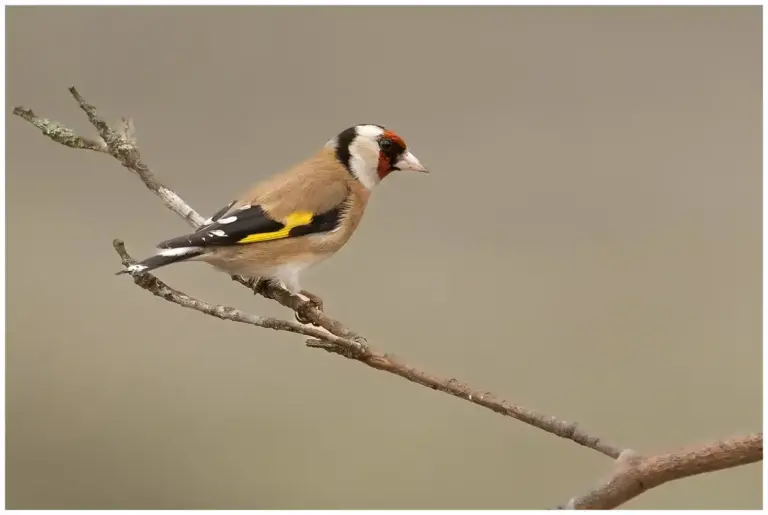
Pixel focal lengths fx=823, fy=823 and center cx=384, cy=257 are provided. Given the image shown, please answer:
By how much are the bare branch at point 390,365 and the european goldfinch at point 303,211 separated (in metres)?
0.07

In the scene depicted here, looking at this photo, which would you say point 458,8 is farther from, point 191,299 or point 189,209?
point 191,299

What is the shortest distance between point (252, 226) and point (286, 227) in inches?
2.0

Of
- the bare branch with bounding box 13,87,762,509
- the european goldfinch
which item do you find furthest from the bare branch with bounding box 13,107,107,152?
the european goldfinch

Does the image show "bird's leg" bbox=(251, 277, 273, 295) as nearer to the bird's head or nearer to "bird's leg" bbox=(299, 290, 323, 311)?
"bird's leg" bbox=(299, 290, 323, 311)

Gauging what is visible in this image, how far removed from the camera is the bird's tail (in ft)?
2.95

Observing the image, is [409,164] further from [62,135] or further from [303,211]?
[62,135]

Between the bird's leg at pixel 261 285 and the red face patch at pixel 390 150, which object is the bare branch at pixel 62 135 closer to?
the bird's leg at pixel 261 285

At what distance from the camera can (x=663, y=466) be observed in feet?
2.51

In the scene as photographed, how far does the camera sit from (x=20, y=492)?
4.11ft

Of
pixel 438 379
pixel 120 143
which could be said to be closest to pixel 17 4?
pixel 120 143

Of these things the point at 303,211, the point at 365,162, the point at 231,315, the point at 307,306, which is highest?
the point at 365,162

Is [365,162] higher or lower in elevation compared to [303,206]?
higher

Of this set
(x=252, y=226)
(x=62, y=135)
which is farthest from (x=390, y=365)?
(x=62, y=135)

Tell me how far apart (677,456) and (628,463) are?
0.05 m
